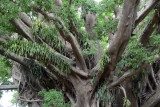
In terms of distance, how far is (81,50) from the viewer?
6.27m

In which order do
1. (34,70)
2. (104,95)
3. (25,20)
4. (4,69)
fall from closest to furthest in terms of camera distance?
1. (104,95)
2. (25,20)
3. (34,70)
4. (4,69)

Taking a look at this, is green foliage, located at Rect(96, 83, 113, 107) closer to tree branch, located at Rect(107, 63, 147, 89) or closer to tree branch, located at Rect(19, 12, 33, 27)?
tree branch, located at Rect(107, 63, 147, 89)

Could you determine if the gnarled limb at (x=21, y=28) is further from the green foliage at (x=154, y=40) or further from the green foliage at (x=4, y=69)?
the green foliage at (x=154, y=40)

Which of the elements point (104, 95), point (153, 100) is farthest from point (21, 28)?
point (153, 100)

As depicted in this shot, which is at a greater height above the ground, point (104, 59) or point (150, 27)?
point (150, 27)

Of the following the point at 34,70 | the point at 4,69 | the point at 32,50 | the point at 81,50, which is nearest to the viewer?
the point at 32,50

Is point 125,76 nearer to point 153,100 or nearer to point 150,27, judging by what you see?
point 153,100

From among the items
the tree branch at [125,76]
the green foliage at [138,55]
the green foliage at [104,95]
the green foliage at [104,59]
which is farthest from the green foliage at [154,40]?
the green foliage at [104,95]

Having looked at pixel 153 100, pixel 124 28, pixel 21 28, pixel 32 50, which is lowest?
pixel 153 100

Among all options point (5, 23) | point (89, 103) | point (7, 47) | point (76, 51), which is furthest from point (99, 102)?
point (5, 23)

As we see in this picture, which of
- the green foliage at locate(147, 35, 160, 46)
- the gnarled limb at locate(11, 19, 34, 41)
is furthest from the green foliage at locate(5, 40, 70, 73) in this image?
the green foliage at locate(147, 35, 160, 46)

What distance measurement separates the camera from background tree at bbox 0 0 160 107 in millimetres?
4551

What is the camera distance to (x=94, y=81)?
5883mm

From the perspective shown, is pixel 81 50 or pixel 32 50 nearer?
pixel 32 50
